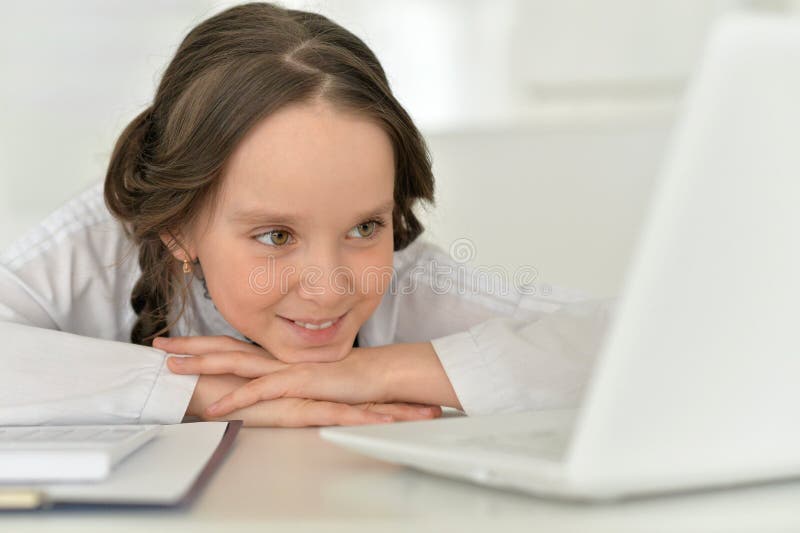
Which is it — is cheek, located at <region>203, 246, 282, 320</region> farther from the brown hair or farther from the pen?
the pen

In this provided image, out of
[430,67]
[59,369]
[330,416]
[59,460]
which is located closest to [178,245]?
[59,369]

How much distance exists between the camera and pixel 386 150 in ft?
3.10

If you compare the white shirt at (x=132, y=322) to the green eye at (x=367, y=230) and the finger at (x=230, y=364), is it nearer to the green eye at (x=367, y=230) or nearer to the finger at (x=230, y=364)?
the finger at (x=230, y=364)

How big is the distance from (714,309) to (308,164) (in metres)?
0.56

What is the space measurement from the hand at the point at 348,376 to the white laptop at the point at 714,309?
424 millimetres

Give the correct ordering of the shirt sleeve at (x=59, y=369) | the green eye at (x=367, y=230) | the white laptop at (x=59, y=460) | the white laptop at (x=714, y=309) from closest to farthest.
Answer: the white laptop at (x=714, y=309) < the white laptop at (x=59, y=460) < the shirt sleeve at (x=59, y=369) < the green eye at (x=367, y=230)

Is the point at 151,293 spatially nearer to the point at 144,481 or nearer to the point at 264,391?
the point at 264,391

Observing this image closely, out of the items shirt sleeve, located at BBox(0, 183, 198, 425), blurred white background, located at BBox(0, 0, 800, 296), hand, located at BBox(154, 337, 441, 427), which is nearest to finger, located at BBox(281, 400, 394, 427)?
hand, located at BBox(154, 337, 441, 427)

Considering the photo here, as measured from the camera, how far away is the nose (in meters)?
0.88

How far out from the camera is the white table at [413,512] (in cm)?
40

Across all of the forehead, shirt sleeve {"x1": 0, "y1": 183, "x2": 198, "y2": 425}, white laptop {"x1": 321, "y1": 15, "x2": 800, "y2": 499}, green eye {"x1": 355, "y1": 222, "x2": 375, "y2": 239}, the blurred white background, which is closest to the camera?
white laptop {"x1": 321, "y1": 15, "x2": 800, "y2": 499}

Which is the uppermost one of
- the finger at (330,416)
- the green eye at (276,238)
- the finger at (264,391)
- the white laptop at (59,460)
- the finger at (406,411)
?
the white laptop at (59,460)

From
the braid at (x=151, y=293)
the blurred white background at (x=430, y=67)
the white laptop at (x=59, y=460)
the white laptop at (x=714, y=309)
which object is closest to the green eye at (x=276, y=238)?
the braid at (x=151, y=293)

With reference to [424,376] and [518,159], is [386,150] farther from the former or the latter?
[518,159]
